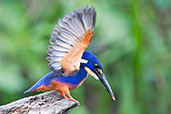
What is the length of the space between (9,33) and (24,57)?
0.25 m

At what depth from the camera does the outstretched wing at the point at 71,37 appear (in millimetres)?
998

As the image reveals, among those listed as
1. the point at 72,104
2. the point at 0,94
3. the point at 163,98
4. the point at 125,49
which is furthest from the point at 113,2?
the point at 72,104

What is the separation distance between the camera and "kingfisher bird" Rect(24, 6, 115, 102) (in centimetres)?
100

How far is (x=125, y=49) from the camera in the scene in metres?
2.57

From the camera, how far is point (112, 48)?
261 centimetres

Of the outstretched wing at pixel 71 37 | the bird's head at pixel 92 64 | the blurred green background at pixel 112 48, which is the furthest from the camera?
the blurred green background at pixel 112 48

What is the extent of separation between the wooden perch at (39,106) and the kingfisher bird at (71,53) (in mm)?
51

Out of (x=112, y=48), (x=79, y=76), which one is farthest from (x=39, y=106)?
(x=112, y=48)

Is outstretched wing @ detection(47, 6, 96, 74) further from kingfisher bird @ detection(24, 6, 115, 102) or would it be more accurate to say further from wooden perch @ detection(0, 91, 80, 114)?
wooden perch @ detection(0, 91, 80, 114)

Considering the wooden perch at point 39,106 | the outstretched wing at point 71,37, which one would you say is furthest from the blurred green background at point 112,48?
the outstretched wing at point 71,37

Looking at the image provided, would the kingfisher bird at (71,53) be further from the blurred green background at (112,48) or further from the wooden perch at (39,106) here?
the blurred green background at (112,48)

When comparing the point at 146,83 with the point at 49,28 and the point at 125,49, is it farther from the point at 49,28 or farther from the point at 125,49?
the point at 49,28

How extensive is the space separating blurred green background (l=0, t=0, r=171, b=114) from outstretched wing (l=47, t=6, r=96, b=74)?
1254mm

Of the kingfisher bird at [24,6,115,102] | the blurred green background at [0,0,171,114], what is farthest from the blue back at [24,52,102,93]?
the blurred green background at [0,0,171,114]
